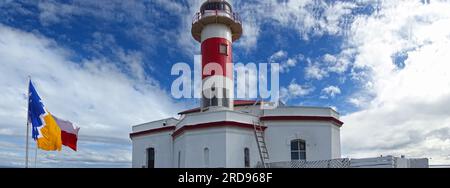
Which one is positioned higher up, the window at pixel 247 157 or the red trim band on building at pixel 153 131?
the red trim band on building at pixel 153 131

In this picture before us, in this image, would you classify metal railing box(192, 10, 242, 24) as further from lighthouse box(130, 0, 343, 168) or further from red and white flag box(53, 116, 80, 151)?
red and white flag box(53, 116, 80, 151)

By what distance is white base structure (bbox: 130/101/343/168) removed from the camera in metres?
21.4

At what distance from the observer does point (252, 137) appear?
22.4 meters

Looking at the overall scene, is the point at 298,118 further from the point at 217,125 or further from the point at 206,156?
the point at 206,156

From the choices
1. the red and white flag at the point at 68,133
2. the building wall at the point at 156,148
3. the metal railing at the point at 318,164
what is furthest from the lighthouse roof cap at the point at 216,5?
the red and white flag at the point at 68,133

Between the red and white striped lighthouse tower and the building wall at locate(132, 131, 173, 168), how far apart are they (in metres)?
3.53

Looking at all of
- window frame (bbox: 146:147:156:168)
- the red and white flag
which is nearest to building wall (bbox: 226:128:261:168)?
window frame (bbox: 146:147:156:168)

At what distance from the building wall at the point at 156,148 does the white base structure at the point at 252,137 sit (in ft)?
2.21

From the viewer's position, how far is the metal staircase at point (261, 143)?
71.7 feet

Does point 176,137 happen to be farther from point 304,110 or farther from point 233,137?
point 304,110

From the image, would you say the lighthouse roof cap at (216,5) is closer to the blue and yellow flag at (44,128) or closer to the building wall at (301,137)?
the building wall at (301,137)

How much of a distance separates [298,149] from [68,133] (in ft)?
42.0
